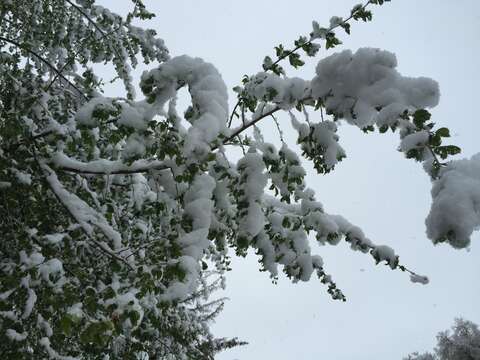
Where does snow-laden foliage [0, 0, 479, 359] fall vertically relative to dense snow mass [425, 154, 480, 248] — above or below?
above

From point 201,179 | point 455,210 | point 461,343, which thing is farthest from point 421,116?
point 461,343

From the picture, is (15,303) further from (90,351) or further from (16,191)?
(90,351)

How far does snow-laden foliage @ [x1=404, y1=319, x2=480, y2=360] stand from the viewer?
2733cm

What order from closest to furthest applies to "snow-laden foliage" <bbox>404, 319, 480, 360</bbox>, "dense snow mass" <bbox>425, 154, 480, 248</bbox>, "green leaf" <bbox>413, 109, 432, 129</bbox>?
1. "dense snow mass" <bbox>425, 154, 480, 248</bbox>
2. "green leaf" <bbox>413, 109, 432, 129</bbox>
3. "snow-laden foliage" <bbox>404, 319, 480, 360</bbox>

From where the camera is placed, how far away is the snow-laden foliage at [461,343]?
27333 mm

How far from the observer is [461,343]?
27.7 m

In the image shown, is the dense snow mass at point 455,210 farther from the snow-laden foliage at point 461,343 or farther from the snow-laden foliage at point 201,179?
the snow-laden foliage at point 461,343

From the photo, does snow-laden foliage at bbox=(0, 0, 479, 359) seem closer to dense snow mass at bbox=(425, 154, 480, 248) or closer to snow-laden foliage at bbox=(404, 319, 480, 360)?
dense snow mass at bbox=(425, 154, 480, 248)

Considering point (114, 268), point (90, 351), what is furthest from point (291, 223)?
point (90, 351)

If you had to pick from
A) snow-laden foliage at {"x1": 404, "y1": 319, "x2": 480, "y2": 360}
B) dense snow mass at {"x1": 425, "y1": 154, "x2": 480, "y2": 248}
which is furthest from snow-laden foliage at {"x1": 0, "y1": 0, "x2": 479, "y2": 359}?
snow-laden foliage at {"x1": 404, "y1": 319, "x2": 480, "y2": 360}

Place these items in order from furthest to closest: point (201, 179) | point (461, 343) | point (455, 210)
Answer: point (461, 343) → point (201, 179) → point (455, 210)

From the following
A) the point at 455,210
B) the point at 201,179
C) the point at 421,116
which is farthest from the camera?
the point at 201,179

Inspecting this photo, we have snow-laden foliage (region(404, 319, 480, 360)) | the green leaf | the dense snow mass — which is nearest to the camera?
the dense snow mass

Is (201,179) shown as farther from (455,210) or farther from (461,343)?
(461,343)
